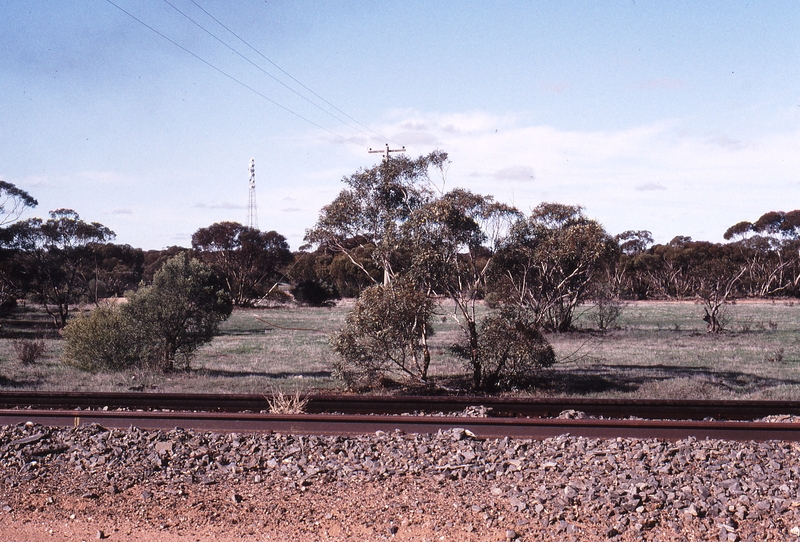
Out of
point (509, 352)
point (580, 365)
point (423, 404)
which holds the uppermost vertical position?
point (509, 352)

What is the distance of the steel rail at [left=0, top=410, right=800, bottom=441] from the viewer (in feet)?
26.2

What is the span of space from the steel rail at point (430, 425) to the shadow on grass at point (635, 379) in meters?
6.54

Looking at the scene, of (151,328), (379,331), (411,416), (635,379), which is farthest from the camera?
(151,328)

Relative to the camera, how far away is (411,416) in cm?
A: 870

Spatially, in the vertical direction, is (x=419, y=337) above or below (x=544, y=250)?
below

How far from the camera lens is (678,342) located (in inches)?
1056

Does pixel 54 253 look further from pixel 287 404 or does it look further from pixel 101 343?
pixel 287 404

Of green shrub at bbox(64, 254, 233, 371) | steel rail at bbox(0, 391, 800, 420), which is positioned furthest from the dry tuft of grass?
green shrub at bbox(64, 254, 233, 371)

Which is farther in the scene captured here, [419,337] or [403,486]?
[419,337]

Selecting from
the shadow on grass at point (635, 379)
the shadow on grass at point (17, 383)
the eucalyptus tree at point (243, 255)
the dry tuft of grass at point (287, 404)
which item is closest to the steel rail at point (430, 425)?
the dry tuft of grass at point (287, 404)

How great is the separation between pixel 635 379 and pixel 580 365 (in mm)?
3495

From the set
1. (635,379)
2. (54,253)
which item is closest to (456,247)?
(635,379)

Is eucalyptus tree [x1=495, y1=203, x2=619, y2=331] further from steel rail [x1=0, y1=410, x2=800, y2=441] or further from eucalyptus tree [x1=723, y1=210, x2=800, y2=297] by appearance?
eucalyptus tree [x1=723, y1=210, x2=800, y2=297]

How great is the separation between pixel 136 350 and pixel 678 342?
19.6 meters
